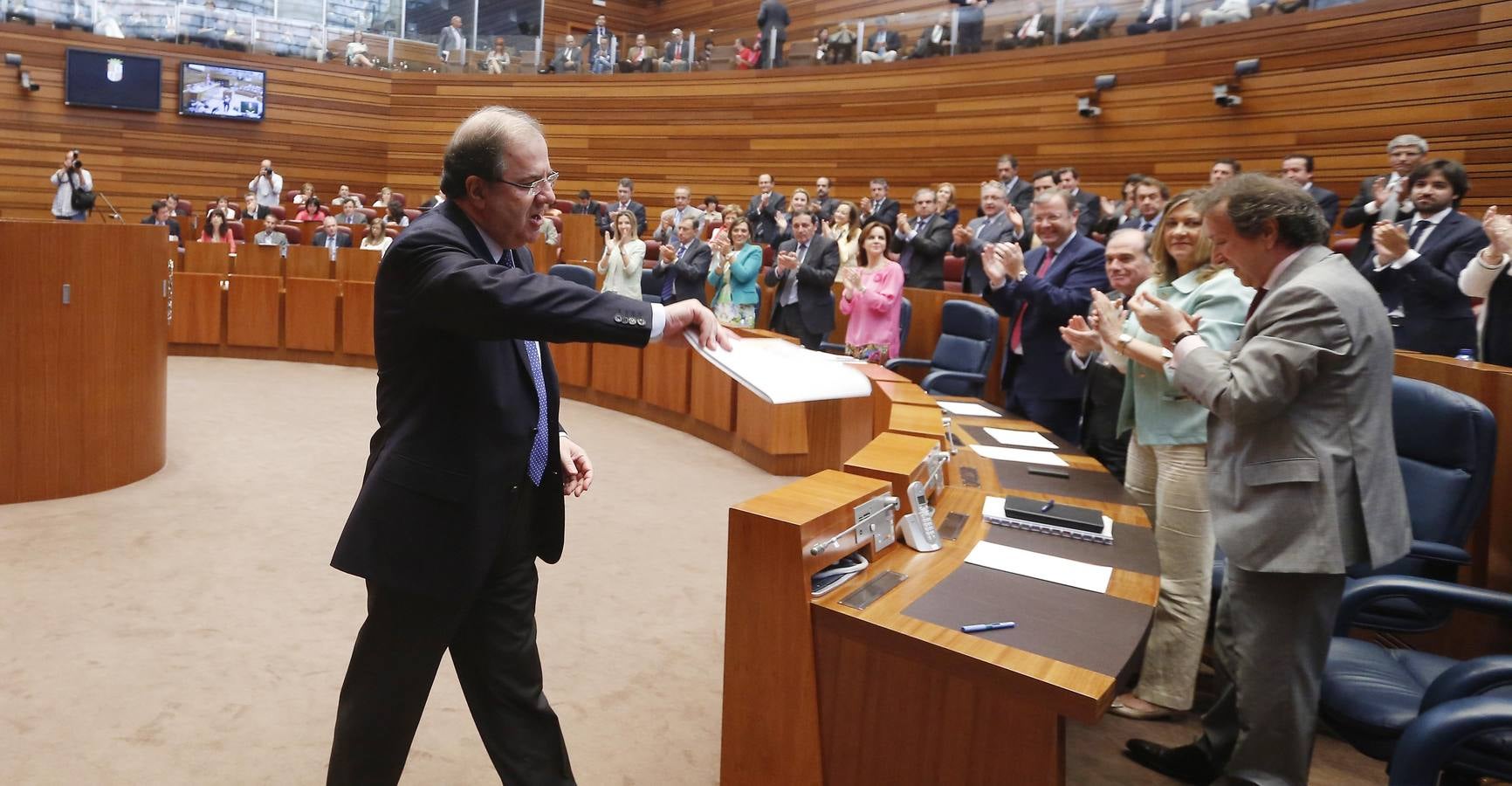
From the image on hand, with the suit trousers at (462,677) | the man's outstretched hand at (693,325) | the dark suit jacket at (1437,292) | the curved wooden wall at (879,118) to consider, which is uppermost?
the curved wooden wall at (879,118)

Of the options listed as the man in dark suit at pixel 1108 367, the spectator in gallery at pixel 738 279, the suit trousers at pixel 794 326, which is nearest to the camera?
the man in dark suit at pixel 1108 367

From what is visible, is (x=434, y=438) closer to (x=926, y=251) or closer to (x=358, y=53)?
(x=926, y=251)

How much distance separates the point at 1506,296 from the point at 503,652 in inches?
128

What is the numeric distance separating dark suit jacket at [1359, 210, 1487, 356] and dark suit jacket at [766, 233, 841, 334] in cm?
250

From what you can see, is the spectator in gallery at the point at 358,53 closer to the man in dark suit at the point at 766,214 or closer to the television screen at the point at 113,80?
the television screen at the point at 113,80

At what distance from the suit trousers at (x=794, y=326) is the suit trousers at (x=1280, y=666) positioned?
3.74 meters

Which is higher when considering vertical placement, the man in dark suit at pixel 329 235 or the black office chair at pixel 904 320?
the man in dark suit at pixel 329 235

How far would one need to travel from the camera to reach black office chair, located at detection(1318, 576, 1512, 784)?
1.31 meters

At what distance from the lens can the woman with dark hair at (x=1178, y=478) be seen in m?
2.21

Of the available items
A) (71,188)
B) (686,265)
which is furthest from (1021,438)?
(71,188)

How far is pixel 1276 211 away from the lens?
1651 mm

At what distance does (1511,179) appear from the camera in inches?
235

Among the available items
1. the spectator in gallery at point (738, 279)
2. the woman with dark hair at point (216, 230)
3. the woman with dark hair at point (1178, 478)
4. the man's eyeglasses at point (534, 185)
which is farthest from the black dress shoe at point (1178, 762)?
the woman with dark hair at point (216, 230)

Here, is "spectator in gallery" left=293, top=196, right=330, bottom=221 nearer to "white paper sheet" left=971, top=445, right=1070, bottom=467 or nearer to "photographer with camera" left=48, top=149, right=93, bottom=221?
"photographer with camera" left=48, top=149, right=93, bottom=221
